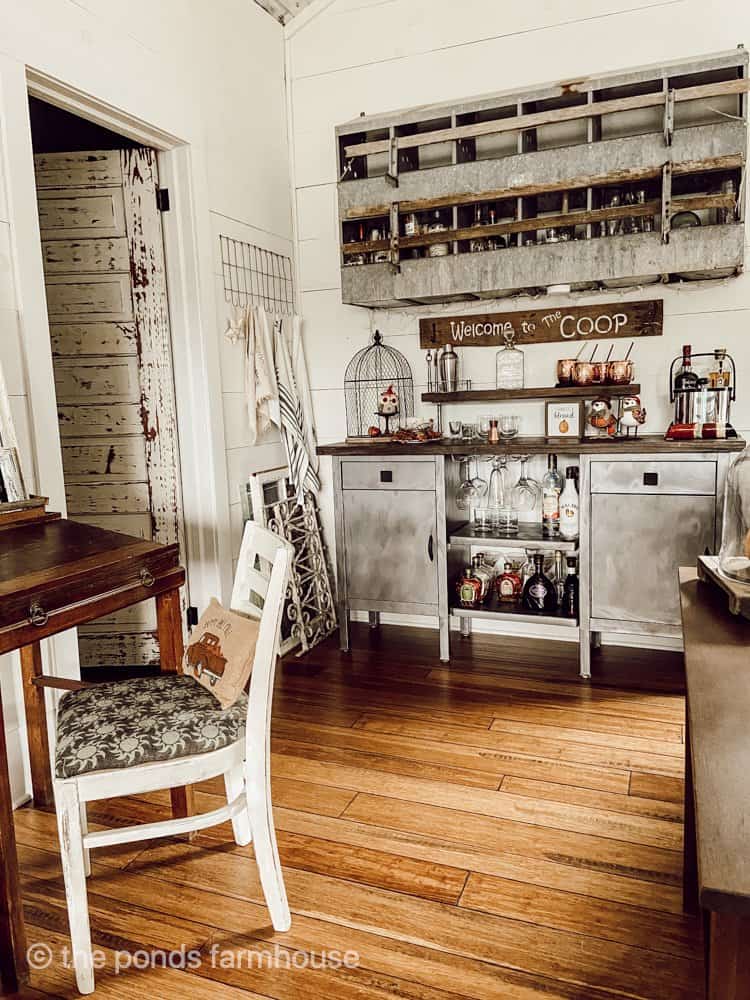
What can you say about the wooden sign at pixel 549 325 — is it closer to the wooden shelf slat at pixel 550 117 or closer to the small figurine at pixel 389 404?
the small figurine at pixel 389 404

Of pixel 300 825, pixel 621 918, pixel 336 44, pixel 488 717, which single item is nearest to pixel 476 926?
pixel 621 918

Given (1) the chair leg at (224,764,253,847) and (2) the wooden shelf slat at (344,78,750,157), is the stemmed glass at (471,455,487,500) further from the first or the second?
(1) the chair leg at (224,764,253,847)

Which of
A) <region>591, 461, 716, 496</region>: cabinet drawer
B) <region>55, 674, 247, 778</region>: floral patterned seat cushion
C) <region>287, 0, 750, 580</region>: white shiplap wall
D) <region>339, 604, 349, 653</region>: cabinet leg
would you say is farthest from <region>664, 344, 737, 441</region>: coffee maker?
<region>55, 674, 247, 778</region>: floral patterned seat cushion

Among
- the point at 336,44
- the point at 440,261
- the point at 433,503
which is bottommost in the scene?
the point at 433,503

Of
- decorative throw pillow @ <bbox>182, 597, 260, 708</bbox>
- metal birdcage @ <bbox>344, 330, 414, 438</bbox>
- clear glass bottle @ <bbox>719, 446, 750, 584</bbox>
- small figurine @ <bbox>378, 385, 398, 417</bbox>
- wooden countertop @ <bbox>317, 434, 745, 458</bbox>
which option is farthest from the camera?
metal birdcage @ <bbox>344, 330, 414, 438</bbox>

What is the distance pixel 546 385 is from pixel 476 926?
8.47ft

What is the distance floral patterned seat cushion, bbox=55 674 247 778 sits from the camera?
1.76 metres

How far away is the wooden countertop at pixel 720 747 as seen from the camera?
2.56 feet

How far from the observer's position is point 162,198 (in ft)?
11.0

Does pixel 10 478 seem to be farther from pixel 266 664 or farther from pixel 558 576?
pixel 558 576

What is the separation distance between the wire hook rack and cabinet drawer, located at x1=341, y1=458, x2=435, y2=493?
948 mm

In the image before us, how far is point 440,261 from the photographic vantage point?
144 inches

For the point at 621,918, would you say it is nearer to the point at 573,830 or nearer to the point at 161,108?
the point at 573,830

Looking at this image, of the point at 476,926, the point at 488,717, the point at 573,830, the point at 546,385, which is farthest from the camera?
the point at 546,385
